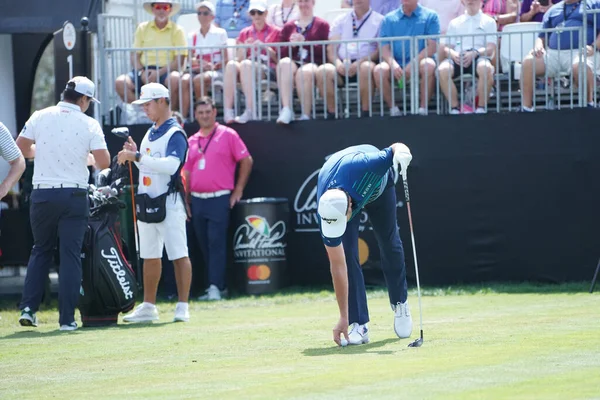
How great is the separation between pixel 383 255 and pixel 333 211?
113 centimetres

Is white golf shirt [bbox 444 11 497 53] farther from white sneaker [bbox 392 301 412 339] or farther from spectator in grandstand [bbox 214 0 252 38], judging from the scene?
white sneaker [bbox 392 301 412 339]

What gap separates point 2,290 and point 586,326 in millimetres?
9117

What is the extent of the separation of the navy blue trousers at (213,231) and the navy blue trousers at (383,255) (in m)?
5.48

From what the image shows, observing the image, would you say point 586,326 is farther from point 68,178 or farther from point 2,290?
point 2,290

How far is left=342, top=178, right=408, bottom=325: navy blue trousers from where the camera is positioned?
8.48 meters

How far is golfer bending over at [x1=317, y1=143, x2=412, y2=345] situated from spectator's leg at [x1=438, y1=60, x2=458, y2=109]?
5.43m

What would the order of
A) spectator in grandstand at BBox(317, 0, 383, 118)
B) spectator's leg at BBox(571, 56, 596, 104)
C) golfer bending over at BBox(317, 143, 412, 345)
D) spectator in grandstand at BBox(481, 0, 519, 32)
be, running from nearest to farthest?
1. golfer bending over at BBox(317, 143, 412, 345)
2. spectator's leg at BBox(571, 56, 596, 104)
3. spectator in grandstand at BBox(317, 0, 383, 118)
4. spectator in grandstand at BBox(481, 0, 519, 32)

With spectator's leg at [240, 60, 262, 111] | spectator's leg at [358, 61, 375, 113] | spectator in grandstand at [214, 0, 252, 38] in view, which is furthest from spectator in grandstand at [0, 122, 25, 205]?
spectator in grandstand at [214, 0, 252, 38]

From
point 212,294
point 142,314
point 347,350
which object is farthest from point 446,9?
point 347,350

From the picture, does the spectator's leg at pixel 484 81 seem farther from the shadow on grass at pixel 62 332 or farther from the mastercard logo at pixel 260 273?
the shadow on grass at pixel 62 332

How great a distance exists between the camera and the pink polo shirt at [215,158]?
14132 millimetres

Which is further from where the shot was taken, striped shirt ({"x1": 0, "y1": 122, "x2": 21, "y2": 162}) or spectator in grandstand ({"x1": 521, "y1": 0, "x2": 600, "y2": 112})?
spectator in grandstand ({"x1": 521, "y1": 0, "x2": 600, "y2": 112})

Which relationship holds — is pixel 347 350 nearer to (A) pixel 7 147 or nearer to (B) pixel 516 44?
(A) pixel 7 147

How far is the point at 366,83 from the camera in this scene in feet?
46.4
